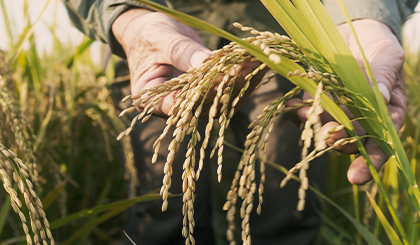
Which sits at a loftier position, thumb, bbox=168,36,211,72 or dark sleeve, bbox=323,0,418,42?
thumb, bbox=168,36,211,72

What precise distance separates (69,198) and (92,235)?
1.22 ft

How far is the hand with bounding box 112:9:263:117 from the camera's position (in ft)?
2.44

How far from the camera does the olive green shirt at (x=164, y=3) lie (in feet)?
3.43

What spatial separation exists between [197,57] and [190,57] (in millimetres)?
33

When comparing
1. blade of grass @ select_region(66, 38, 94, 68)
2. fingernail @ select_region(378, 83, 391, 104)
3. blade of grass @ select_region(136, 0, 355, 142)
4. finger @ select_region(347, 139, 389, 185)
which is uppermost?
blade of grass @ select_region(66, 38, 94, 68)

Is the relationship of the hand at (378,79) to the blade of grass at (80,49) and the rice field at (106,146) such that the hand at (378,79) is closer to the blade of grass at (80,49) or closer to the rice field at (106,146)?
the rice field at (106,146)

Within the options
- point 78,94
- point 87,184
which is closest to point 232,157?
point 87,184

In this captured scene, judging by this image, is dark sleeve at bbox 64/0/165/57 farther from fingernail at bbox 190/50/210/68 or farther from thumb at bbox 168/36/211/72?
fingernail at bbox 190/50/210/68

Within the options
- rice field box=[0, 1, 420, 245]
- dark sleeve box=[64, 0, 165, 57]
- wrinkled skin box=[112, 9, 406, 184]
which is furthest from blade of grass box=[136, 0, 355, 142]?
dark sleeve box=[64, 0, 165, 57]

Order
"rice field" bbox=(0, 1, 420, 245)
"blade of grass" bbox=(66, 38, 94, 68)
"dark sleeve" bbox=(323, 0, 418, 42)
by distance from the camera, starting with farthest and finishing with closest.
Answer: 1. "blade of grass" bbox=(66, 38, 94, 68)
2. "dark sleeve" bbox=(323, 0, 418, 42)
3. "rice field" bbox=(0, 1, 420, 245)

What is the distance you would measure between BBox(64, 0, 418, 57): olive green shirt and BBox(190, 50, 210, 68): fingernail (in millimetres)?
517

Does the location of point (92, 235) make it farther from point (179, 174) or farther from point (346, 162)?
point (346, 162)

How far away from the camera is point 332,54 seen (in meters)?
0.53

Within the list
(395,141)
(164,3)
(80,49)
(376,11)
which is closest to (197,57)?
(395,141)
